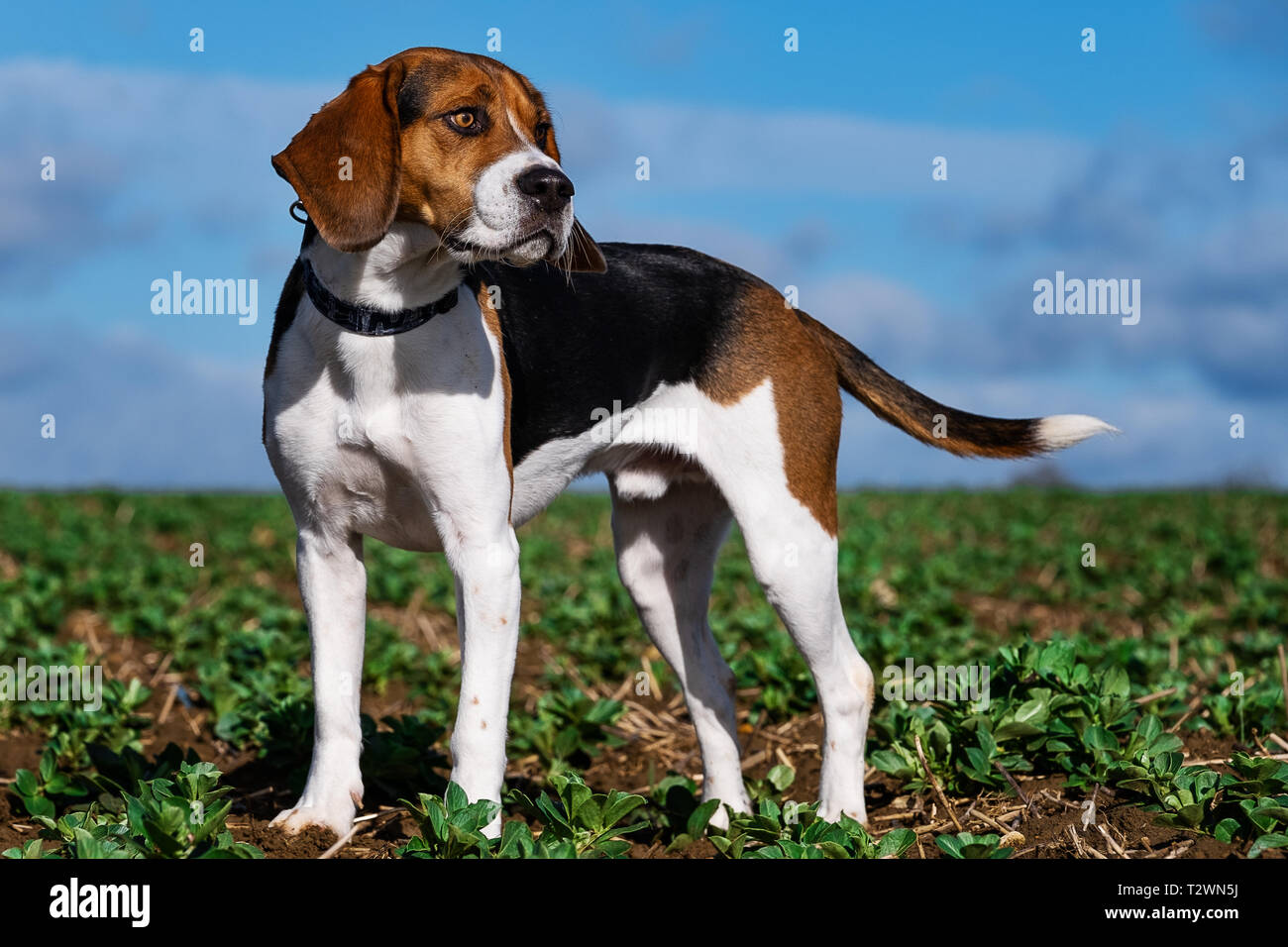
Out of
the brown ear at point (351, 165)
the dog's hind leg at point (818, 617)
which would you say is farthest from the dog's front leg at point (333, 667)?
the dog's hind leg at point (818, 617)

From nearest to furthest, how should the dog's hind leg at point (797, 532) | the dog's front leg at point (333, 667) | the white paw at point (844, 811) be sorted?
the dog's front leg at point (333, 667)
the white paw at point (844, 811)
the dog's hind leg at point (797, 532)

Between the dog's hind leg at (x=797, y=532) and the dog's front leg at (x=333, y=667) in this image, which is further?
the dog's hind leg at (x=797, y=532)

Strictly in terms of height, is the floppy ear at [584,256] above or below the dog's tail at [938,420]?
above

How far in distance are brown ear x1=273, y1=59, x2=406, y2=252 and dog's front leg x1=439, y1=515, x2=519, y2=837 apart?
1047 millimetres

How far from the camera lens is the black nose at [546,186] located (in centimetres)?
406

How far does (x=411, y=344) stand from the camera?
443 centimetres

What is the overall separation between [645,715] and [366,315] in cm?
350

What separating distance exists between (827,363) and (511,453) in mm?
1589

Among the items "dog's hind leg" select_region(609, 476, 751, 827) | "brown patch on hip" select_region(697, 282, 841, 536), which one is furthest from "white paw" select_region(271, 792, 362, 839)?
"brown patch on hip" select_region(697, 282, 841, 536)

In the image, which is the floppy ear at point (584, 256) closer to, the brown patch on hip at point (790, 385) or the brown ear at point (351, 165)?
the brown patch on hip at point (790, 385)

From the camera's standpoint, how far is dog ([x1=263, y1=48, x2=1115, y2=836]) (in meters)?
4.20

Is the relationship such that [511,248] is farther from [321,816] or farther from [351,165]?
[321,816]
